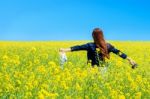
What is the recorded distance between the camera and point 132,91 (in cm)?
1038

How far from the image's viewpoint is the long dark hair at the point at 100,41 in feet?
35.5

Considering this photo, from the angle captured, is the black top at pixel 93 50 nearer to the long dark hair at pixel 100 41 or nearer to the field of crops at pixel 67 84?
the long dark hair at pixel 100 41

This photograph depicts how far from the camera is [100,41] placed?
10977 mm

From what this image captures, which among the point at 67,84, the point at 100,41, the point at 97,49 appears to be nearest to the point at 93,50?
the point at 97,49

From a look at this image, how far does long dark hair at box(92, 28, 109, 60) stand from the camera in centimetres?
1082

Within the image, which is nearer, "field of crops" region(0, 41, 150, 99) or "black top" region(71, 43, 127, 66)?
"field of crops" region(0, 41, 150, 99)

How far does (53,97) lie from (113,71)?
445 centimetres

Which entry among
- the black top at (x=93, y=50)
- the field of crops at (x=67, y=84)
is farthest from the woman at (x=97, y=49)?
the field of crops at (x=67, y=84)

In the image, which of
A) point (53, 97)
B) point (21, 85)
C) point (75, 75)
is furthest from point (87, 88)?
point (53, 97)

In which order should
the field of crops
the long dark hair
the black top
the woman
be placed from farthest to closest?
1. the black top
2. the woman
3. the long dark hair
4. the field of crops

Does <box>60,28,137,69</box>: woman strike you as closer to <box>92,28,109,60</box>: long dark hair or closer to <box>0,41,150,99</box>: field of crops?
<box>92,28,109,60</box>: long dark hair

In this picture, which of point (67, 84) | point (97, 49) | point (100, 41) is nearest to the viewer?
point (67, 84)

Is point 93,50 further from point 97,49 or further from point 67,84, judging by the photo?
point 67,84

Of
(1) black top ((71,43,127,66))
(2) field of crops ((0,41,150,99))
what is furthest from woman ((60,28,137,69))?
(2) field of crops ((0,41,150,99))
